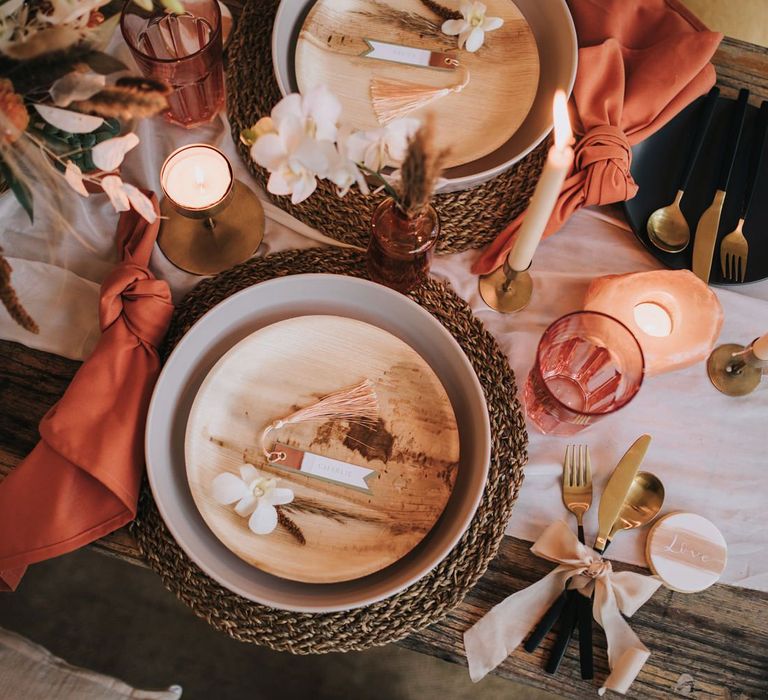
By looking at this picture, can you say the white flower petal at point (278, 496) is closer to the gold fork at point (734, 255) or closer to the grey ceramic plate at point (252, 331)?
the grey ceramic plate at point (252, 331)

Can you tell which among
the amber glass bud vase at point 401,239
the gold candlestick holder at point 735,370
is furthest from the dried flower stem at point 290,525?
the gold candlestick holder at point 735,370

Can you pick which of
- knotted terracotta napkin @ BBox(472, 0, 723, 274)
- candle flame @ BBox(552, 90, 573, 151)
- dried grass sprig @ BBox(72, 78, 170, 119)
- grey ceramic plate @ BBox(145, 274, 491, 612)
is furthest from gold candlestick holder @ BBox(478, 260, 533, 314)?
dried grass sprig @ BBox(72, 78, 170, 119)

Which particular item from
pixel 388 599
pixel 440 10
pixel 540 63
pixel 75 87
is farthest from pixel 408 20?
pixel 388 599

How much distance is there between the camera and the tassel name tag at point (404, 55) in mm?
821

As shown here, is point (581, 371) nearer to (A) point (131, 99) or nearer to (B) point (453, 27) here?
(B) point (453, 27)

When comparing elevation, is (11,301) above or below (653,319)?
above

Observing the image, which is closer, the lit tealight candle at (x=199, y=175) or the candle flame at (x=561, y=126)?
the candle flame at (x=561, y=126)

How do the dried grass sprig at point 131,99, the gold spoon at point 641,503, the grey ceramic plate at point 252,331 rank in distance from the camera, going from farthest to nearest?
the gold spoon at point 641,503 < the grey ceramic plate at point 252,331 < the dried grass sprig at point 131,99

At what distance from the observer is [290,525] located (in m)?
0.69

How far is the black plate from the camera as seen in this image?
0.83m

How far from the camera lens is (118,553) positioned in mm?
714

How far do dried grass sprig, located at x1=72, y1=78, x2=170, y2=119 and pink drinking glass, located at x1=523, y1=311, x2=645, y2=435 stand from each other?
0.46 m

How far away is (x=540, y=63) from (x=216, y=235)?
1.58ft

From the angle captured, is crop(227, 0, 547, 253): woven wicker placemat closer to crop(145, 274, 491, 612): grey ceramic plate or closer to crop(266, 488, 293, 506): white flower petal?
crop(145, 274, 491, 612): grey ceramic plate
